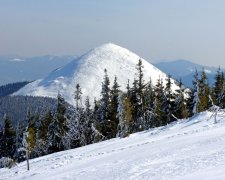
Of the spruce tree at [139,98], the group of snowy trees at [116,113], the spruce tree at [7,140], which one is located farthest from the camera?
the spruce tree at [7,140]

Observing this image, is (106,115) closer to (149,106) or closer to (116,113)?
(116,113)

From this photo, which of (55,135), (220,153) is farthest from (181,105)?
(220,153)

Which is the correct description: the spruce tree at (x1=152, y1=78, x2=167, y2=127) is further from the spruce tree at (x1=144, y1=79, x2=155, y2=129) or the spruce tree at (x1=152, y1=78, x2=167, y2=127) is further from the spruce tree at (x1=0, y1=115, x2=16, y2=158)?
the spruce tree at (x1=0, y1=115, x2=16, y2=158)

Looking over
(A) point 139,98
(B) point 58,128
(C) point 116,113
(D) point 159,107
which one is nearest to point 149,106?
(D) point 159,107

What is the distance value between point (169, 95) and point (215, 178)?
172 feet

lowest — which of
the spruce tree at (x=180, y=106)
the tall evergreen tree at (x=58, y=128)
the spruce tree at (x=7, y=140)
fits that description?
the spruce tree at (x=7, y=140)

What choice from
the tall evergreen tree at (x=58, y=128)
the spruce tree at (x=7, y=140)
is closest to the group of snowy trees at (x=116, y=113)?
the tall evergreen tree at (x=58, y=128)

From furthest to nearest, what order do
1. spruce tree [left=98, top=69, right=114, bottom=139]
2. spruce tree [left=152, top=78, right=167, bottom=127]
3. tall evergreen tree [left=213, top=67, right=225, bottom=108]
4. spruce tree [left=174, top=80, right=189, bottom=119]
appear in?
tall evergreen tree [left=213, top=67, right=225, bottom=108], spruce tree [left=152, top=78, right=167, bottom=127], spruce tree [left=174, top=80, right=189, bottom=119], spruce tree [left=98, top=69, right=114, bottom=139]

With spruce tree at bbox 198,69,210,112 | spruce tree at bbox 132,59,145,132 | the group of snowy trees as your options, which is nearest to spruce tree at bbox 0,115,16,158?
the group of snowy trees

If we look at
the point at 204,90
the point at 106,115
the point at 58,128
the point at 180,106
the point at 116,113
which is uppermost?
the point at 204,90

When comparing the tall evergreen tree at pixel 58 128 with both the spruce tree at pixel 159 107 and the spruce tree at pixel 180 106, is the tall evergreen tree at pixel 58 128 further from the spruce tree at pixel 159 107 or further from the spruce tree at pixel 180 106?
the spruce tree at pixel 180 106

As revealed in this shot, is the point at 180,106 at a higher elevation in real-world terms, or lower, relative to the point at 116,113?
higher

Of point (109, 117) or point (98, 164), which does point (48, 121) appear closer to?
point (109, 117)

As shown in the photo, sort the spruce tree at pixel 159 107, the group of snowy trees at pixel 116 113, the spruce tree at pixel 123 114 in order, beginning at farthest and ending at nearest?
the spruce tree at pixel 159 107, the group of snowy trees at pixel 116 113, the spruce tree at pixel 123 114
